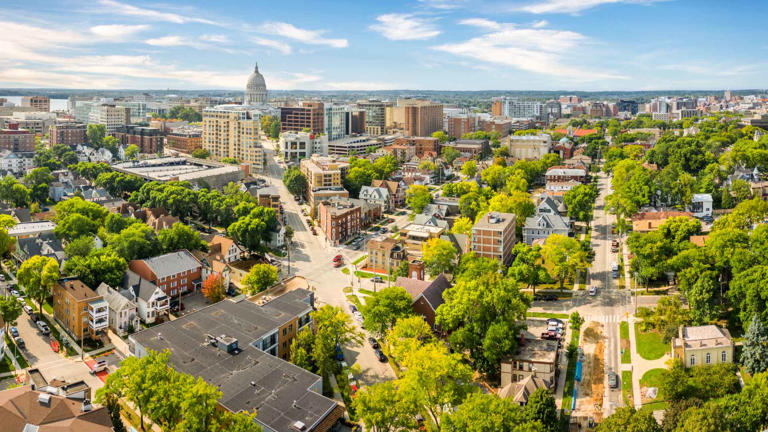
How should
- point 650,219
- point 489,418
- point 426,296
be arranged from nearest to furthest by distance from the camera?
point 489,418, point 426,296, point 650,219

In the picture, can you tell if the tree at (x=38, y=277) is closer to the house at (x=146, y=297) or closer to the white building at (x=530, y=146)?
the house at (x=146, y=297)

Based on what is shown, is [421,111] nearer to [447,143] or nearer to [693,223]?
[447,143]

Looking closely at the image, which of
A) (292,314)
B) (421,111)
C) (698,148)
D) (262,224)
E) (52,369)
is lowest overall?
(52,369)

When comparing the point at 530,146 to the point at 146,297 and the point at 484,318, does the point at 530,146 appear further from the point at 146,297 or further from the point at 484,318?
the point at 146,297

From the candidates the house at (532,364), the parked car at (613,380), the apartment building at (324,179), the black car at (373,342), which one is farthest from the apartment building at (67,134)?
the parked car at (613,380)

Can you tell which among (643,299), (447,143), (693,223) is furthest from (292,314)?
(447,143)

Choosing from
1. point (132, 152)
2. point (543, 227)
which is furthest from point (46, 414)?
point (132, 152)
